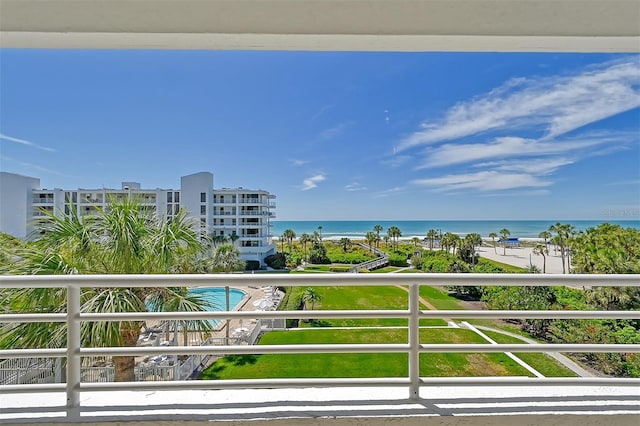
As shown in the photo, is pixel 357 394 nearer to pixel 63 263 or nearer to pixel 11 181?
pixel 63 263

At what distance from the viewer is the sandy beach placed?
4781 millimetres

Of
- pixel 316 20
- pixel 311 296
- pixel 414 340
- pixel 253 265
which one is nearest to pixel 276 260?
pixel 253 265

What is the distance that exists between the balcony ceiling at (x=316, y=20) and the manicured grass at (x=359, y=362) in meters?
3.52

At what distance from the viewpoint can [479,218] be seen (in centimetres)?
770

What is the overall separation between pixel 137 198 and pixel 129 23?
1.80 m

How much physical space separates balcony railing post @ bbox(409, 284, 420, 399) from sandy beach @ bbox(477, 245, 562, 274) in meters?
4.30

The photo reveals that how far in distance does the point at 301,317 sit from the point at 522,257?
5.42m

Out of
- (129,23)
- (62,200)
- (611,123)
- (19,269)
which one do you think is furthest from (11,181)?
(611,123)

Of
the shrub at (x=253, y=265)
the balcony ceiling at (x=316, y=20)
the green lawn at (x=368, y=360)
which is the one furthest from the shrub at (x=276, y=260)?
the balcony ceiling at (x=316, y=20)

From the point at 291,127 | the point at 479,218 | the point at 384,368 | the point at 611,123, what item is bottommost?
the point at 384,368

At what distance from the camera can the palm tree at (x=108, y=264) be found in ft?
7.28

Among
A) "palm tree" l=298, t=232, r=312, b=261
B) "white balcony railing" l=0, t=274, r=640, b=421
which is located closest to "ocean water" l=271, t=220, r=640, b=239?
"palm tree" l=298, t=232, r=312, b=261

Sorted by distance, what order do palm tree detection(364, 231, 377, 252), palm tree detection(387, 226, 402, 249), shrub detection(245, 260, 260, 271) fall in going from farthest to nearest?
palm tree detection(364, 231, 377, 252), palm tree detection(387, 226, 402, 249), shrub detection(245, 260, 260, 271)

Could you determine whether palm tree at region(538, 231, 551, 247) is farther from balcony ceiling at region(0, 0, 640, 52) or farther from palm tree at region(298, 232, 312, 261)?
balcony ceiling at region(0, 0, 640, 52)
